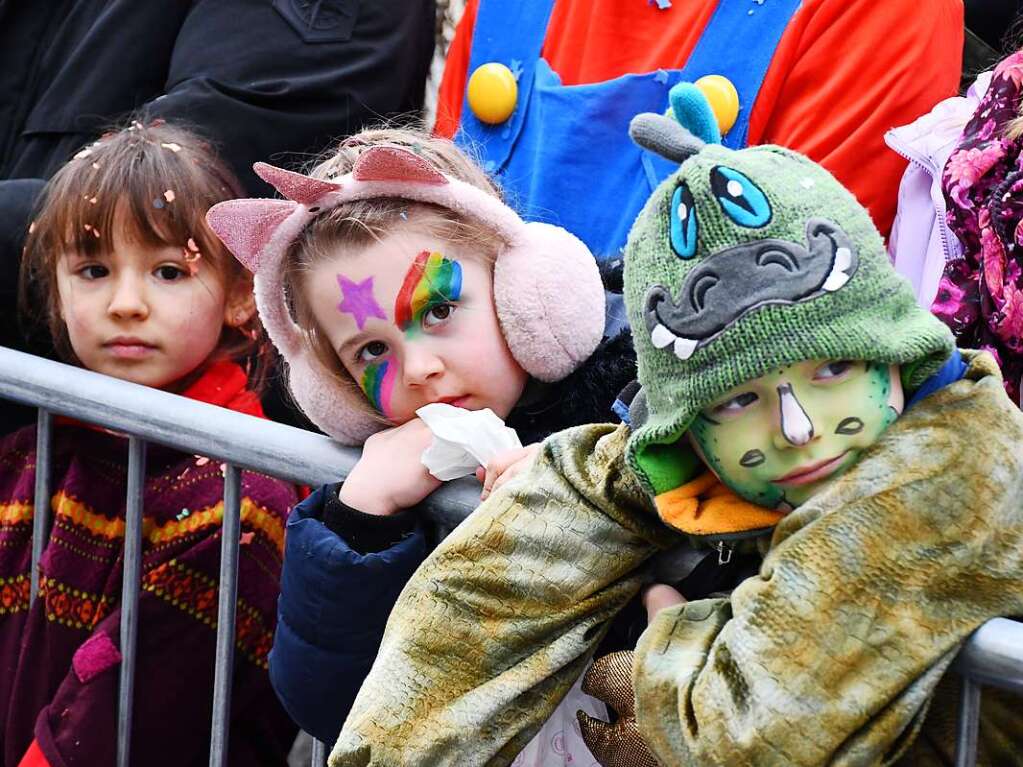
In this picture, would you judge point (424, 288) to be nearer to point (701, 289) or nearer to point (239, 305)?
point (701, 289)

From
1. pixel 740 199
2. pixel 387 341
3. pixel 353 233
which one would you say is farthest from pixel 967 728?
pixel 353 233

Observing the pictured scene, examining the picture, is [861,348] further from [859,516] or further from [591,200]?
[591,200]

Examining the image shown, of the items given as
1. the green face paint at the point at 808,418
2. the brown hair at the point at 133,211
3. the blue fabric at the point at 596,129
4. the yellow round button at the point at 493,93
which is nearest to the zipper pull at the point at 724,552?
the green face paint at the point at 808,418

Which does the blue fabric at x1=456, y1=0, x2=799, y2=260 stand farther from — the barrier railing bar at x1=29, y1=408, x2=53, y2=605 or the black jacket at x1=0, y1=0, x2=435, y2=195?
the barrier railing bar at x1=29, y1=408, x2=53, y2=605

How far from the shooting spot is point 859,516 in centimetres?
152

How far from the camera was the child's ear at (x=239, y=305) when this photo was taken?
114 inches

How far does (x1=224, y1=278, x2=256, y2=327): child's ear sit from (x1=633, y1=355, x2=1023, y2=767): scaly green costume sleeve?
1553 mm

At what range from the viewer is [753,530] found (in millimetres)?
1657

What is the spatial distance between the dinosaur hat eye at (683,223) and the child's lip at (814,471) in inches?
9.6

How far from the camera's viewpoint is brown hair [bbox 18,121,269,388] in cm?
279

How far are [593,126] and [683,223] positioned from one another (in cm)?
140

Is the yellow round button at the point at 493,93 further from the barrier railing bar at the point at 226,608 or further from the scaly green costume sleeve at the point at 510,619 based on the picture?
the scaly green costume sleeve at the point at 510,619

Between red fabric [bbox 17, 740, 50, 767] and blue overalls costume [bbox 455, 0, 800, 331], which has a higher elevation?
blue overalls costume [bbox 455, 0, 800, 331]

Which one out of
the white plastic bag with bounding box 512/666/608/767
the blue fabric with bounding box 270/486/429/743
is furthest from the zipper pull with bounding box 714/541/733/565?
the blue fabric with bounding box 270/486/429/743
